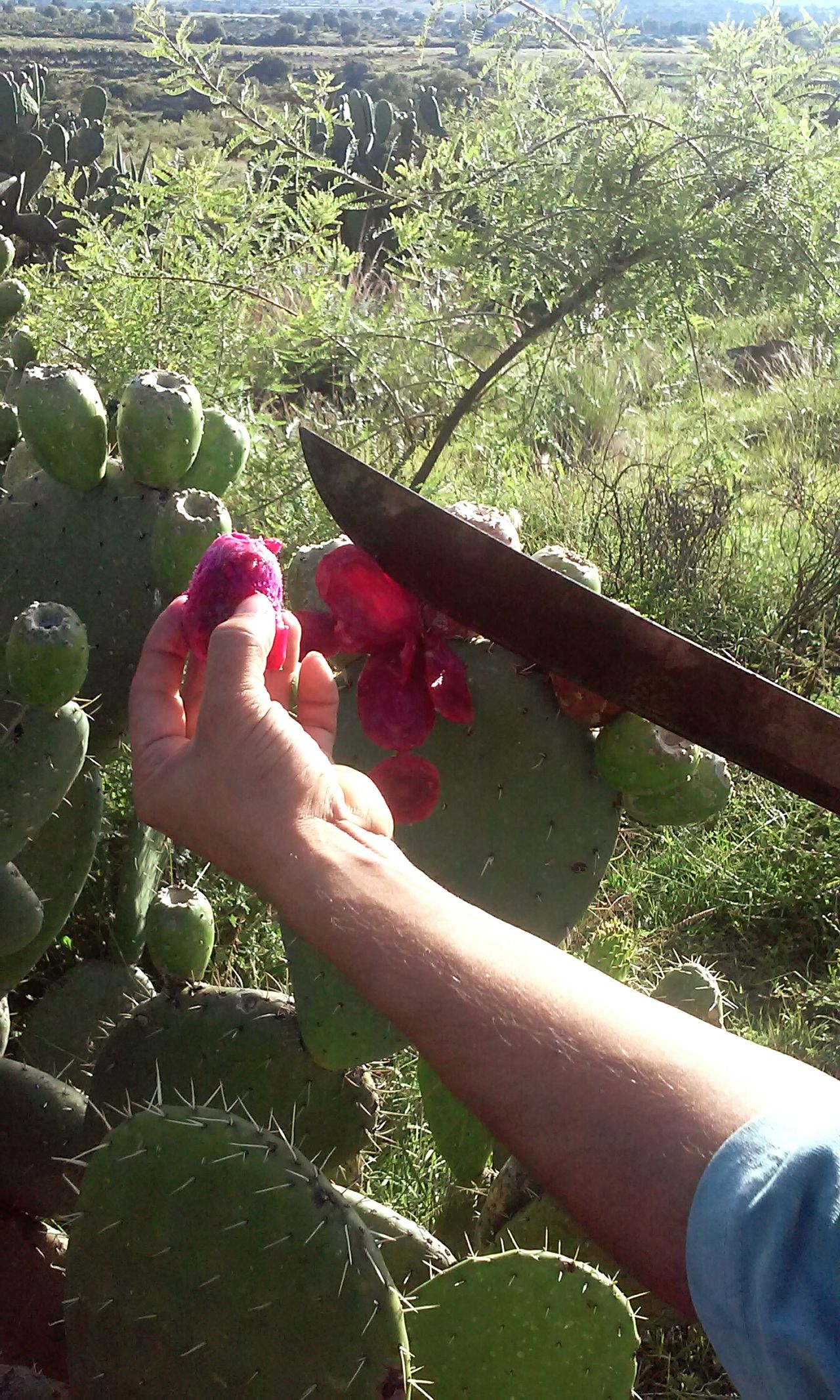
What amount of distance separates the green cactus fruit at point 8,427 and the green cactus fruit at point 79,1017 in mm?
994

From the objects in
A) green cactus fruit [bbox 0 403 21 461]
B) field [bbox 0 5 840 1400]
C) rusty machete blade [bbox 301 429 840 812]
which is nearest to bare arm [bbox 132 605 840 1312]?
rusty machete blade [bbox 301 429 840 812]

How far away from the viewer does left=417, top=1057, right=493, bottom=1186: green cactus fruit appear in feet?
4.78

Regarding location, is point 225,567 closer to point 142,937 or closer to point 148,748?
point 148,748

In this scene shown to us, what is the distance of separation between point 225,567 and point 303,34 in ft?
134

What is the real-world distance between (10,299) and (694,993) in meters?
2.31

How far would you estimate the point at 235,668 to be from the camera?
34.4 inches

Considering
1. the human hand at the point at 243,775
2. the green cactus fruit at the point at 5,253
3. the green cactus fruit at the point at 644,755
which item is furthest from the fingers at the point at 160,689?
the green cactus fruit at the point at 5,253

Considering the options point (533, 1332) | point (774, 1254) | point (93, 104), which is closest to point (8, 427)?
point (533, 1332)

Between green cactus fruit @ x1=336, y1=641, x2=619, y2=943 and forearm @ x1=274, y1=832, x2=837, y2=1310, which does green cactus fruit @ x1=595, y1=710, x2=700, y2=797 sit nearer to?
green cactus fruit @ x1=336, y1=641, x2=619, y2=943

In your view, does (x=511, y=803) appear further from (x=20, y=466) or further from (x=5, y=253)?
(x=5, y=253)

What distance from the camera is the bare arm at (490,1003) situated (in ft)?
1.93

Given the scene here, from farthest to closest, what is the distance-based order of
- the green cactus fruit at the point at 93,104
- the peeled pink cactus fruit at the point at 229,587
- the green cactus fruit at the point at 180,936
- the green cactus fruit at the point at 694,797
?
1. the green cactus fruit at the point at 93,104
2. the green cactus fruit at the point at 180,936
3. the green cactus fruit at the point at 694,797
4. the peeled pink cactus fruit at the point at 229,587

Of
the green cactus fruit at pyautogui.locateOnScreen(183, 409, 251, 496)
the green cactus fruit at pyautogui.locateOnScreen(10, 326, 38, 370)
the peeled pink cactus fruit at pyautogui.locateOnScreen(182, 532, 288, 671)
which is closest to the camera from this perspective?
the peeled pink cactus fruit at pyautogui.locateOnScreen(182, 532, 288, 671)

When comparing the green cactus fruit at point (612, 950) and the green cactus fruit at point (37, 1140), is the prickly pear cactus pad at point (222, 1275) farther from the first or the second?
the green cactus fruit at point (612, 950)
